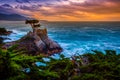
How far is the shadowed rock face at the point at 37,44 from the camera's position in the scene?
189 feet

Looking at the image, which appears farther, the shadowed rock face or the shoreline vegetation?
the shadowed rock face

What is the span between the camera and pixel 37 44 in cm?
5881

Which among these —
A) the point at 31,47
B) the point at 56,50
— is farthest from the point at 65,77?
the point at 56,50

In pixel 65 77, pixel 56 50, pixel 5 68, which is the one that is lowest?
pixel 56 50

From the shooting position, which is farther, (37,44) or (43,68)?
(37,44)

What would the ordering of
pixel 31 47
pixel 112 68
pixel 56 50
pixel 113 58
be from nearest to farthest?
pixel 112 68 → pixel 113 58 → pixel 31 47 → pixel 56 50

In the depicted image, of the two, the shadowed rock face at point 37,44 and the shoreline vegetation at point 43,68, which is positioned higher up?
the shoreline vegetation at point 43,68

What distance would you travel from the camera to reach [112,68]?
15.3 m

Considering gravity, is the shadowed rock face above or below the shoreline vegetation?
below

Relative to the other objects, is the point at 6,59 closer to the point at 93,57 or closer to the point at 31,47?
the point at 93,57

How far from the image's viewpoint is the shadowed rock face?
189 ft

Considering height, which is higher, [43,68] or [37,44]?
[43,68]

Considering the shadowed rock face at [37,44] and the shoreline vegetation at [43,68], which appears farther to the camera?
the shadowed rock face at [37,44]

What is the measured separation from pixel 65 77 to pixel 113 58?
647 cm
